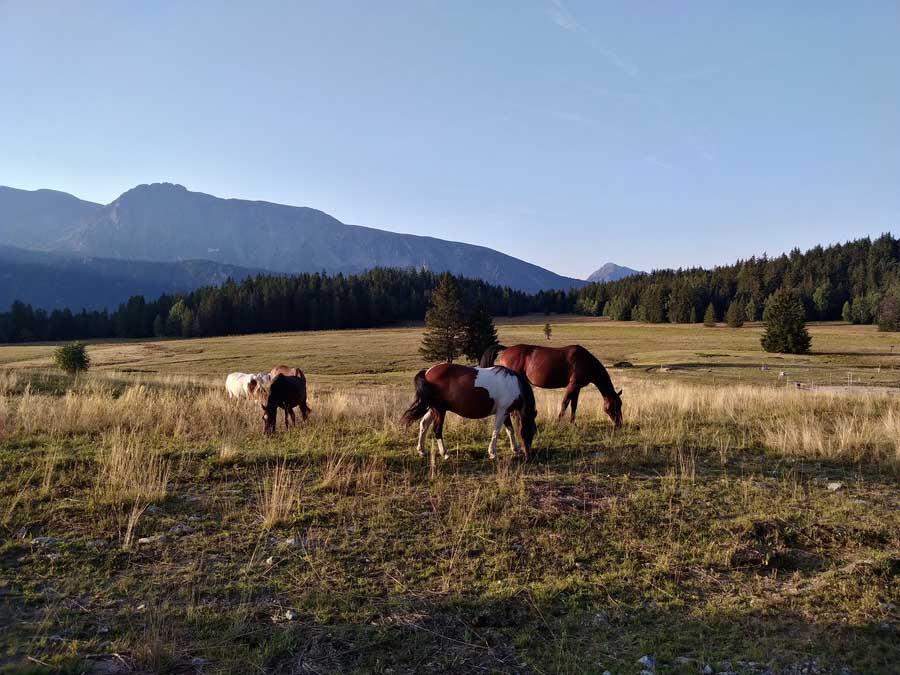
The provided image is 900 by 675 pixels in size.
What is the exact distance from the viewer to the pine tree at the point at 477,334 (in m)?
53.9

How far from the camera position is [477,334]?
182ft

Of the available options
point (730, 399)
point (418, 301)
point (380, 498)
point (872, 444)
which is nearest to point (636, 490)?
point (380, 498)

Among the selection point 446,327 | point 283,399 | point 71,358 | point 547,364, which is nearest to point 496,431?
point 547,364

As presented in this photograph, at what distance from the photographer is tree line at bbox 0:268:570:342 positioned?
10038cm

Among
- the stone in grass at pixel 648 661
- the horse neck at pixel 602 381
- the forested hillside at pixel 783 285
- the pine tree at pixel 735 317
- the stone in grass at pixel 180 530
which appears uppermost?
the forested hillside at pixel 783 285

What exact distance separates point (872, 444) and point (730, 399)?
4.18 metres

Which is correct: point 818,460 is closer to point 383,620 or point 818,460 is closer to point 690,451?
point 690,451

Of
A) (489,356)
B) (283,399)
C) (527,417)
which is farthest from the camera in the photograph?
(489,356)

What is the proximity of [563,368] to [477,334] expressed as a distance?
1749 inches

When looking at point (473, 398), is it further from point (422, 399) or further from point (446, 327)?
point (446, 327)

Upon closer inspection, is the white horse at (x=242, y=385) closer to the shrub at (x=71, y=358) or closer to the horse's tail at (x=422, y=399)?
the horse's tail at (x=422, y=399)

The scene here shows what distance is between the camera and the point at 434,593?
4.14 m

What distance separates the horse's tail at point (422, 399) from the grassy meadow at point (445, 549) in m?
0.66

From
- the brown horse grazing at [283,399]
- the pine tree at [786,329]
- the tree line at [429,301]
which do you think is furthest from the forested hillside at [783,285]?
the brown horse grazing at [283,399]
